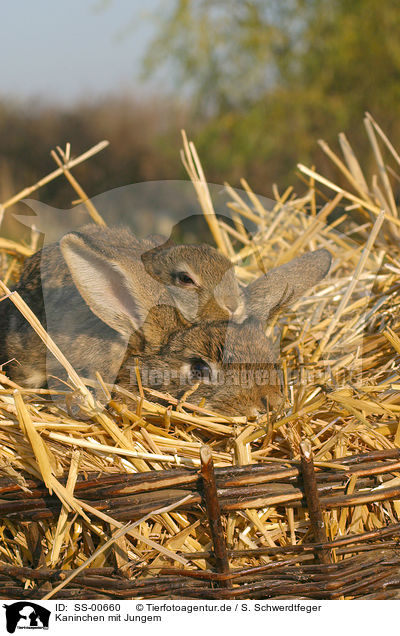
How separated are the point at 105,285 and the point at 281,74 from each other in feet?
25.5

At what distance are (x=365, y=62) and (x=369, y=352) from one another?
7015mm

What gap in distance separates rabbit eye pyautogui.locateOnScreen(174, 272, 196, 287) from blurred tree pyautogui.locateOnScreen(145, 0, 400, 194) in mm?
6231

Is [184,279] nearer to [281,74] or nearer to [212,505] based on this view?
[212,505]

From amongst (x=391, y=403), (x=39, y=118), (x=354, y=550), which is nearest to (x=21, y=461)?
(x=354, y=550)

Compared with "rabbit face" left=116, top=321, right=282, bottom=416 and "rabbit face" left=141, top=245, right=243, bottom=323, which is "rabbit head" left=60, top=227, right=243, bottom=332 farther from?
"rabbit face" left=116, top=321, right=282, bottom=416

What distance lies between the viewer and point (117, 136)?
1160 cm

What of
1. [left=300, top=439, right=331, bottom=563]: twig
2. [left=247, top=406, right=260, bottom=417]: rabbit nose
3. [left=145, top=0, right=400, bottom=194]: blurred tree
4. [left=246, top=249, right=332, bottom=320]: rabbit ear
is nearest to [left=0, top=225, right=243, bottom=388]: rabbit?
[left=246, top=249, right=332, bottom=320]: rabbit ear

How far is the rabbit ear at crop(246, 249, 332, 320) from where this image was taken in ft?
8.79

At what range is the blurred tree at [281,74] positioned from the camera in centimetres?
827

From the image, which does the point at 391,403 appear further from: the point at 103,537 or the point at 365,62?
the point at 365,62

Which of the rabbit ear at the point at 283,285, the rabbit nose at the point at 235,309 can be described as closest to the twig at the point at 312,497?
the rabbit nose at the point at 235,309
